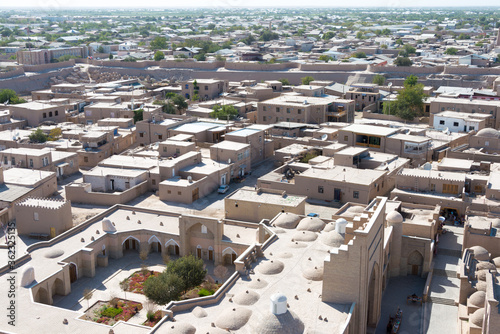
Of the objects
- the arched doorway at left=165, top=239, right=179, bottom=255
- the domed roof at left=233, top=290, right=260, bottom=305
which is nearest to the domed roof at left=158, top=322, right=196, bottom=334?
the domed roof at left=233, top=290, right=260, bottom=305

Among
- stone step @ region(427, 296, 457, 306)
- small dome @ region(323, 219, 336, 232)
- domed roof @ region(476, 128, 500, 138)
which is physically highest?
domed roof @ region(476, 128, 500, 138)

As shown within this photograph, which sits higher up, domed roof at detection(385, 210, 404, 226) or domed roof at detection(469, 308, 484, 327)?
domed roof at detection(385, 210, 404, 226)

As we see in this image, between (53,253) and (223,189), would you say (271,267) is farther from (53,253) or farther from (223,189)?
(223,189)

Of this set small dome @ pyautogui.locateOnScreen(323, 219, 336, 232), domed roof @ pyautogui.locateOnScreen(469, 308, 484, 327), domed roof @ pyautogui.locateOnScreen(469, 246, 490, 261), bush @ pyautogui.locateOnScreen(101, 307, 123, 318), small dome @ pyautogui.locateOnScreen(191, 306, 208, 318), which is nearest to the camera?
small dome @ pyautogui.locateOnScreen(191, 306, 208, 318)

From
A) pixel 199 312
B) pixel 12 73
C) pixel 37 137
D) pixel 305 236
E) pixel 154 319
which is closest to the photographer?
pixel 199 312

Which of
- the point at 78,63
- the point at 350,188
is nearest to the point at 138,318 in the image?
the point at 350,188

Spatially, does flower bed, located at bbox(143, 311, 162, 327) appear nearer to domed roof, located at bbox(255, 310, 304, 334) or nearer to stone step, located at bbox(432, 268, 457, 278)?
domed roof, located at bbox(255, 310, 304, 334)

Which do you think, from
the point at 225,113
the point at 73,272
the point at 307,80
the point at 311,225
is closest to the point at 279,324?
the point at 311,225
